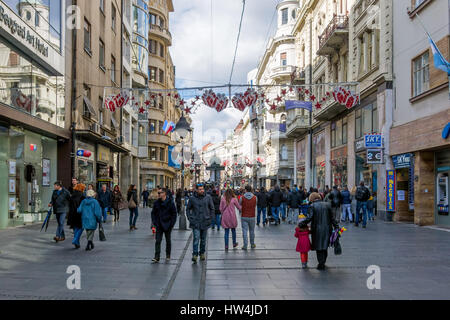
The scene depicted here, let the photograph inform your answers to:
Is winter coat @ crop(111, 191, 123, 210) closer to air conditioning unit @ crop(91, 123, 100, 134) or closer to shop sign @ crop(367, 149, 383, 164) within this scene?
air conditioning unit @ crop(91, 123, 100, 134)

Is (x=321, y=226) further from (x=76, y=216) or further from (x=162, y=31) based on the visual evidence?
(x=162, y=31)

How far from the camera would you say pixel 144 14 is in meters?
→ 39.6

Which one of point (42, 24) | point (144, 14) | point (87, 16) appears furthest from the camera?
point (144, 14)

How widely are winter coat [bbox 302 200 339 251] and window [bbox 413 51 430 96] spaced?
11377 millimetres

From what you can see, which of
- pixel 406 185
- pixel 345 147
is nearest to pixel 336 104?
pixel 345 147

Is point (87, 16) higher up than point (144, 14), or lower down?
lower down

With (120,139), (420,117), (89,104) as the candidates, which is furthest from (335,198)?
(120,139)

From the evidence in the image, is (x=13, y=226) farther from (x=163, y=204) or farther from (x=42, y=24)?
(x=163, y=204)

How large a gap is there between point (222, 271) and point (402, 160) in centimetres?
1402

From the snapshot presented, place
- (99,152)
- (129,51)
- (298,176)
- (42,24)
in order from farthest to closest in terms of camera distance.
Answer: (298,176)
(129,51)
(99,152)
(42,24)

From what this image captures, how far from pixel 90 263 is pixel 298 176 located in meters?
35.2

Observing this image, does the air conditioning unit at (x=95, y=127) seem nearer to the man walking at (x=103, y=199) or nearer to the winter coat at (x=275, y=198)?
the man walking at (x=103, y=199)

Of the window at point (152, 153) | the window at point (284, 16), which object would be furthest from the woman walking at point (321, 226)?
the window at point (284, 16)

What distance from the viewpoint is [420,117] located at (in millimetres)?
18297
